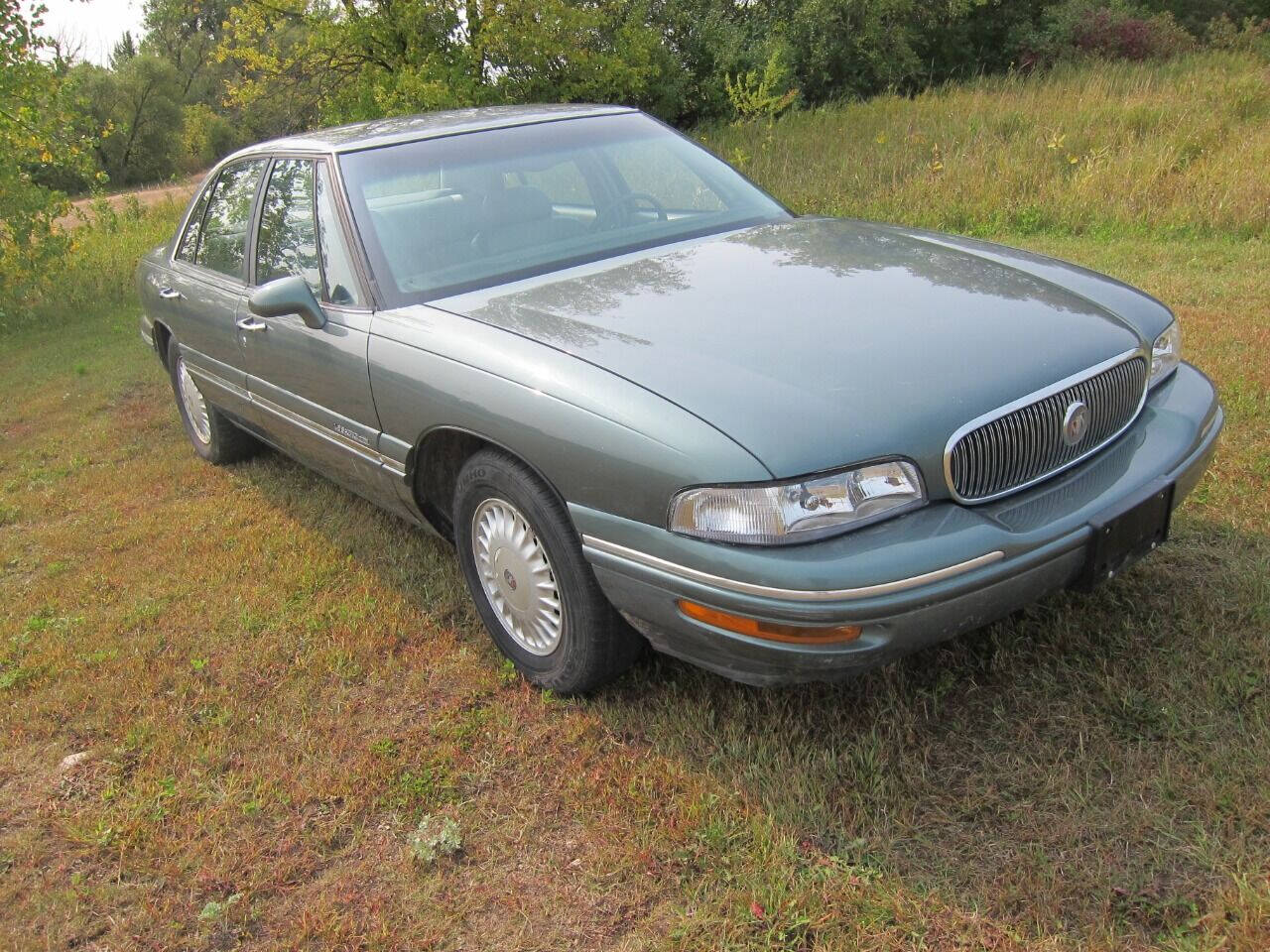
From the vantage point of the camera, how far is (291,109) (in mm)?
16219

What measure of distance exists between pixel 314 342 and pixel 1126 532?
258cm

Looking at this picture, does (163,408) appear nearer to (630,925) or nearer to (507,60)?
(630,925)

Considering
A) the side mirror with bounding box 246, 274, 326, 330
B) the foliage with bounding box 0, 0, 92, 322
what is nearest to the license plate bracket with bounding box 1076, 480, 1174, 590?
the side mirror with bounding box 246, 274, 326, 330

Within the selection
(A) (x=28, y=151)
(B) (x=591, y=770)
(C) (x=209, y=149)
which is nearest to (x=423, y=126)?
(B) (x=591, y=770)

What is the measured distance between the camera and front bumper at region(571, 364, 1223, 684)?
2.17 meters

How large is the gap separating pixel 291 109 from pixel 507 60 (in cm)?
398

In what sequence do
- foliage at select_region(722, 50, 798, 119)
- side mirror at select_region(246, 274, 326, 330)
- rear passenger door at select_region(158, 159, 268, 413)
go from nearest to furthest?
side mirror at select_region(246, 274, 326, 330) < rear passenger door at select_region(158, 159, 268, 413) < foliage at select_region(722, 50, 798, 119)

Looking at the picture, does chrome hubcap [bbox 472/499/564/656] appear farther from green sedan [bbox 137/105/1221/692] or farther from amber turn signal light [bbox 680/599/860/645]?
amber turn signal light [bbox 680/599/860/645]

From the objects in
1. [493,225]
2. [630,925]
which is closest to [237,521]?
[493,225]

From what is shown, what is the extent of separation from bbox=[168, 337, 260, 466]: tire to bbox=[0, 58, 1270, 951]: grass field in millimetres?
870

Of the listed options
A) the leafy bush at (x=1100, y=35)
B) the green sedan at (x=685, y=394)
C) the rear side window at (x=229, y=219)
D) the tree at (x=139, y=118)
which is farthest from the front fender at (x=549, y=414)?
the tree at (x=139, y=118)

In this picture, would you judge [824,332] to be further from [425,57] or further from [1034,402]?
[425,57]

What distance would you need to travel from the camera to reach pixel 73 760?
3.01 meters

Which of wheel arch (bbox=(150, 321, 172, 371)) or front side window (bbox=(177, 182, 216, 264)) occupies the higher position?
front side window (bbox=(177, 182, 216, 264))
